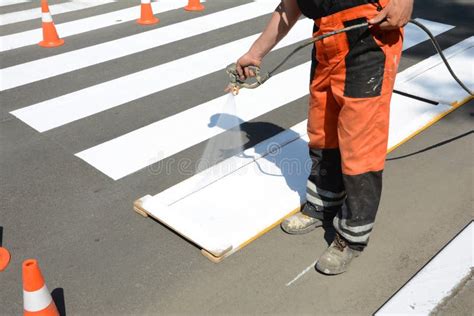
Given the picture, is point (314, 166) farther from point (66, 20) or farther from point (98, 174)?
point (66, 20)

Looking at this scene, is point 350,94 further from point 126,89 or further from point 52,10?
point 52,10

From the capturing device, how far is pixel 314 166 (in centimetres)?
347

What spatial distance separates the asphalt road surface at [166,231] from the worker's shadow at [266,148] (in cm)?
10

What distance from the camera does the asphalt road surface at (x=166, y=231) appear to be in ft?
10.1

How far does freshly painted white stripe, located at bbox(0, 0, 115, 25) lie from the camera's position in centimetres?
811

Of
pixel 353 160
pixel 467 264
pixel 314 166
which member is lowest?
pixel 467 264

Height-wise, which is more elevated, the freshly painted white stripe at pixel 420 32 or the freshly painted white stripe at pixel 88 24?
the freshly painted white stripe at pixel 88 24

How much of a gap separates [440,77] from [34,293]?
4.75 meters

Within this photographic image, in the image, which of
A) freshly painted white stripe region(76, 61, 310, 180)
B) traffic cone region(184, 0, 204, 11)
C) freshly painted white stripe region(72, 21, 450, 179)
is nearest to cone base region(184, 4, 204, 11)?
traffic cone region(184, 0, 204, 11)

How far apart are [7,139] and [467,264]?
3.83 metres

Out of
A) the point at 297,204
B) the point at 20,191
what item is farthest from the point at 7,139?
the point at 297,204

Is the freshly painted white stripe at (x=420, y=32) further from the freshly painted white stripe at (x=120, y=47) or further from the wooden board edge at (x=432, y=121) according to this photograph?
the freshly painted white stripe at (x=120, y=47)

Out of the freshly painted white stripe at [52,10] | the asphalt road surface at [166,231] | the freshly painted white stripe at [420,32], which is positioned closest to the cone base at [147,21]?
the freshly painted white stripe at [52,10]

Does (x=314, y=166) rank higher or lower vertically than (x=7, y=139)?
higher
